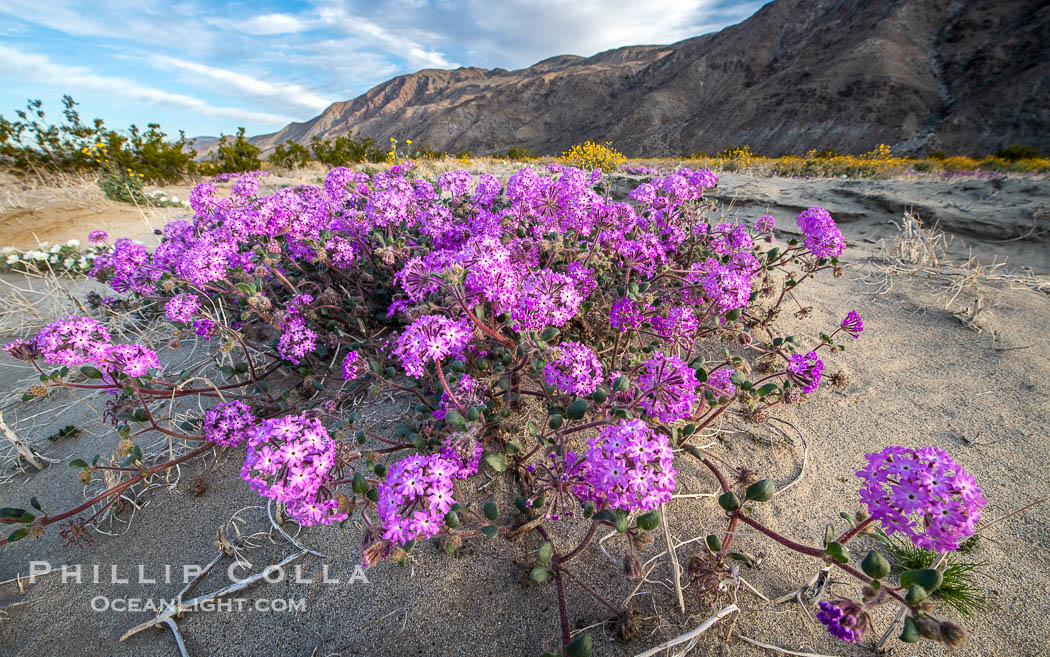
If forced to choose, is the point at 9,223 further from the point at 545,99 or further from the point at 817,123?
the point at 545,99

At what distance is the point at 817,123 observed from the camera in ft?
148

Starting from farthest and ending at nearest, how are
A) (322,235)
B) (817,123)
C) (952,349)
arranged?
(817,123), (952,349), (322,235)

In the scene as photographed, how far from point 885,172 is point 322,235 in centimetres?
1534

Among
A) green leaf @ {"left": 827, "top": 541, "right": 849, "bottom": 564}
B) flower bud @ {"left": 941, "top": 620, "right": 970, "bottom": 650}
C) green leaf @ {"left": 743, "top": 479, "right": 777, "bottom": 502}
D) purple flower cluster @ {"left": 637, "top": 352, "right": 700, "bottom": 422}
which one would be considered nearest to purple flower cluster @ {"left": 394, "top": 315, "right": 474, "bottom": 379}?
purple flower cluster @ {"left": 637, "top": 352, "right": 700, "bottom": 422}

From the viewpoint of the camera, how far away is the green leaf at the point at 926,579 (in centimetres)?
118

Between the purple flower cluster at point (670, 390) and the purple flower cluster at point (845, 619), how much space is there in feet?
2.44

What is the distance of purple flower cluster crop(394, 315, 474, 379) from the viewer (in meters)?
1.70

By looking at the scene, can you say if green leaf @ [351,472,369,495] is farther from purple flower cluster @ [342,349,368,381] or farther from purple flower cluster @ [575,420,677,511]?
purple flower cluster @ [575,420,677,511]

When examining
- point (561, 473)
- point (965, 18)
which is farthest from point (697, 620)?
point (965, 18)

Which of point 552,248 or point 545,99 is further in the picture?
point 545,99

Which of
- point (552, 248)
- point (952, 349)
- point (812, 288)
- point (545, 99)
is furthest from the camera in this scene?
point (545, 99)

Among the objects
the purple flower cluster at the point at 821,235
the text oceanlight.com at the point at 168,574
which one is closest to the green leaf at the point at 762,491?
the text oceanlight.com at the point at 168,574

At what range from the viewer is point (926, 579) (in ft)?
3.91

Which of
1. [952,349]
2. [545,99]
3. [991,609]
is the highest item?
[545,99]
